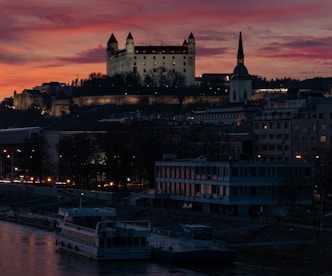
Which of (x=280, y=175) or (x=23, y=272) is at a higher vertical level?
(x=280, y=175)

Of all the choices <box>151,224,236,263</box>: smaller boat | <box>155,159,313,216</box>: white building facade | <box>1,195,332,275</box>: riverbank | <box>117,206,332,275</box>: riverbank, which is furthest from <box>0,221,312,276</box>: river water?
<box>155,159,313,216</box>: white building facade

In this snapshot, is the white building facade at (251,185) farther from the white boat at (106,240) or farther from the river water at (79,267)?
the river water at (79,267)

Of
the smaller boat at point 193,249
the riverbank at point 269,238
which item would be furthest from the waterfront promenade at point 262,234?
the smaller boat at point 193,249

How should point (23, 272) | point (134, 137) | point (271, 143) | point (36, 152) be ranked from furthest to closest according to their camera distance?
point (36, 152), point (134, 137), point (271, 143), point (23, 272)

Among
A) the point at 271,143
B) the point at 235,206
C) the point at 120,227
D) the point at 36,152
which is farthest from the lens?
the point at 36,152

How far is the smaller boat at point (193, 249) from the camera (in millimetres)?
53844

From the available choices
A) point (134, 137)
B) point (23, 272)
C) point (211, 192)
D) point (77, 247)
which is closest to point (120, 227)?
point (77, 247)

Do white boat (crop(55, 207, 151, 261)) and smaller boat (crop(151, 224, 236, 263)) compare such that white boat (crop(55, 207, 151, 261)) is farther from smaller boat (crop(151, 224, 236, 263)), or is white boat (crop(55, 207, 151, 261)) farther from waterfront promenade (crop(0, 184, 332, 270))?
waterfront promenade (crop(0, 184, 332, 270))

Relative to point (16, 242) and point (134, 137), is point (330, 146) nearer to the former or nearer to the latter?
point (134, 137)

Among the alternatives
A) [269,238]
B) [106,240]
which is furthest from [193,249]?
[269,238]

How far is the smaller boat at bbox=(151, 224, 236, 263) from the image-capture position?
53844 millimetres

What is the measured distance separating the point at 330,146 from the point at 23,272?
5202cm

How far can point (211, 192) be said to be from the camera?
7344cm

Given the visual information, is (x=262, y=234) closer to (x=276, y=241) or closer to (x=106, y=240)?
(x=276, y=241)
